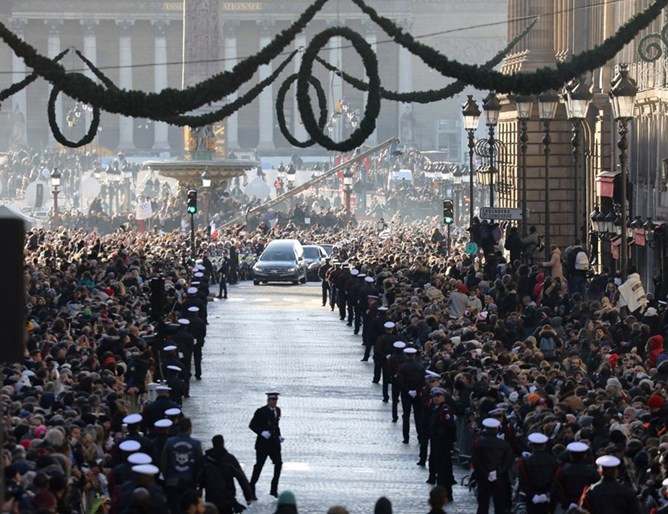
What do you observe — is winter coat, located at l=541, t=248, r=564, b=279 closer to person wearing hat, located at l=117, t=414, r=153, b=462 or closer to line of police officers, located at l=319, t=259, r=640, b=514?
line of police officers, located at l=319, t=259, r=640, b=514

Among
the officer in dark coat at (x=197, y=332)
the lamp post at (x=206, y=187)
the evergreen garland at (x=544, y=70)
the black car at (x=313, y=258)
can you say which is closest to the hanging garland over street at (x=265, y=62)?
the evergreen garland at (x=544, y=70)

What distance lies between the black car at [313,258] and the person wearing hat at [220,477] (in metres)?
44.6

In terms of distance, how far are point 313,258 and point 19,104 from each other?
281ft

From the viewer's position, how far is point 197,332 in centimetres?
3816

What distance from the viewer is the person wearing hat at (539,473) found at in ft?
71.6

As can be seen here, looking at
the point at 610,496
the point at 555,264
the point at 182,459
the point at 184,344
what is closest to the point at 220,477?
the point at 182,459

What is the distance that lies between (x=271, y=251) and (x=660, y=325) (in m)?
33.3

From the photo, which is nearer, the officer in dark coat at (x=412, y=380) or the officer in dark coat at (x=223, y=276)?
the officer in dark coat at (x=412, y=380)

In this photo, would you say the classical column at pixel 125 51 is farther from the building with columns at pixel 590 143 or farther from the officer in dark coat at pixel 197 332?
the officer in dark coat at pixel 197 332

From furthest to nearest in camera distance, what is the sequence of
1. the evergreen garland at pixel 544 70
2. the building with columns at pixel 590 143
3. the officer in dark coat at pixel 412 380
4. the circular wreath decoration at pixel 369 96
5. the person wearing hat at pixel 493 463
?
the building with columns at pixel 590 143, the officer in dark coat at pixel 412 380, the circular wreath decoration at pixel 369 96, the evergreen garland at pixel 544 70, the person wearing hat at pixel 493 463

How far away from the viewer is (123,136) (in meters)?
147

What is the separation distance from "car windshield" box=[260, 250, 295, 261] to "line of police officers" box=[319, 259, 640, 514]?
101ft

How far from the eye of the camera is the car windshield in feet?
216

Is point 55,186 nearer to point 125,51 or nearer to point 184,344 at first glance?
point 184,344
